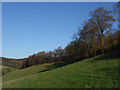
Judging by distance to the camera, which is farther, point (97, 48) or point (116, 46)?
point (97, 48)

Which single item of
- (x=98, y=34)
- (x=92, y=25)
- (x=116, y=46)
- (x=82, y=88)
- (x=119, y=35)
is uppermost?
(x=92, y=25)

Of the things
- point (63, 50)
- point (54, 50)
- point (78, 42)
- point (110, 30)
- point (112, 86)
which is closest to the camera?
point (112, 86)

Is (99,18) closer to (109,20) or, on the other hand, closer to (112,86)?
(109,20)

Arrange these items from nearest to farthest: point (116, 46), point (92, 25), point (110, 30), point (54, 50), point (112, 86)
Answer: point (112, 86) < point (116, 46) < point (110, 30) < point (92, 25) < point (54, 50)

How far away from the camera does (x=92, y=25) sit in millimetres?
37531

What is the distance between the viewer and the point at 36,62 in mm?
82875

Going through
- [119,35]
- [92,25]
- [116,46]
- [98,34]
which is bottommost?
[116,46]

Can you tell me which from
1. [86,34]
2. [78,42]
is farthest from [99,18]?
[78,42]

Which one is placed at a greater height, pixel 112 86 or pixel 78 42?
pixel 78 42

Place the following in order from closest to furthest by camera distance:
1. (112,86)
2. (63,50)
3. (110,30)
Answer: (112,86) < (110,30) < (63,50)

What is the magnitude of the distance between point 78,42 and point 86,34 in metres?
4.83

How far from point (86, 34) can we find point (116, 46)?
14196 millimetres

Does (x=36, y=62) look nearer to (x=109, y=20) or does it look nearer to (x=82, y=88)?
(x=109, y=20)

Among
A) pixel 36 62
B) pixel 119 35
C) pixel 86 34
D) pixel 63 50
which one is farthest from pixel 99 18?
pixel 36 62
